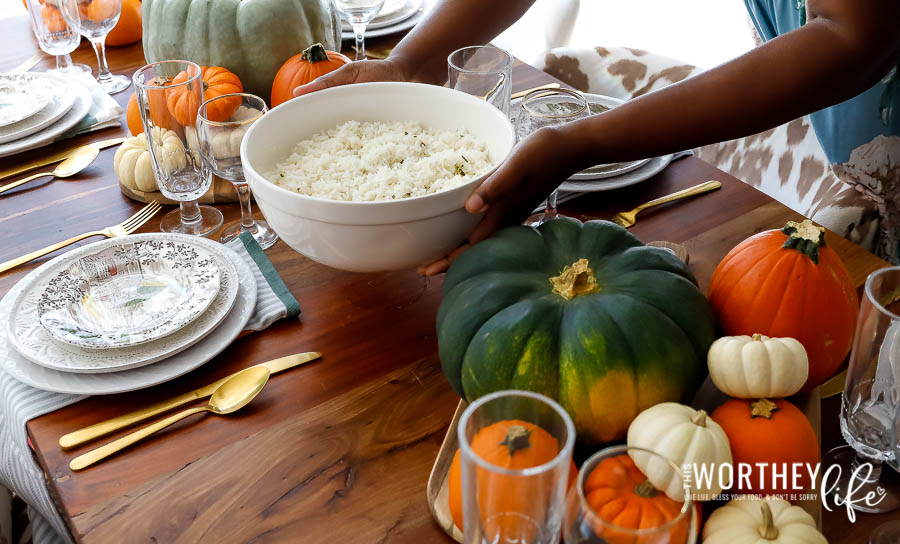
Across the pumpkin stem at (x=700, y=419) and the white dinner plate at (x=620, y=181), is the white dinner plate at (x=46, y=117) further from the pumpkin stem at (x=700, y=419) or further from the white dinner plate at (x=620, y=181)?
the pumpkin stem at (x=700, y=419)

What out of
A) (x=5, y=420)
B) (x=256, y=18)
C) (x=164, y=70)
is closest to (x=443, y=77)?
(x=256, y=18)

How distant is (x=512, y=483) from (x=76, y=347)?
2.14 feet

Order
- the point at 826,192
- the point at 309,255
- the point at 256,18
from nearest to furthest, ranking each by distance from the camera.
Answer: the point at 309,255 → the point at 256,18 → the point at 826,192

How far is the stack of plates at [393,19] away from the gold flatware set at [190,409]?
1070mm

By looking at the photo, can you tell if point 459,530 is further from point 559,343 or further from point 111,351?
point 111,351

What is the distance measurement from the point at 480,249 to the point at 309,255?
0.82 feet

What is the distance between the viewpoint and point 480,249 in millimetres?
971

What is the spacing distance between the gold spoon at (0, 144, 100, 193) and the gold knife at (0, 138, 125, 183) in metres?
0.02

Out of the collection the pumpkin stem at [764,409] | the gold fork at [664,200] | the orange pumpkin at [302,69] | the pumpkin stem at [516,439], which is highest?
the pumpkin stem at [516,439]

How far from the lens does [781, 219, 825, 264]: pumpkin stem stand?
90 cm

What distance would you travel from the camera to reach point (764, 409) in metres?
0.78

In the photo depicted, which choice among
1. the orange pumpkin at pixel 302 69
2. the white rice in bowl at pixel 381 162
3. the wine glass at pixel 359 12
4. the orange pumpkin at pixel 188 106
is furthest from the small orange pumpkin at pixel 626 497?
the wine glass at pixel 359 12

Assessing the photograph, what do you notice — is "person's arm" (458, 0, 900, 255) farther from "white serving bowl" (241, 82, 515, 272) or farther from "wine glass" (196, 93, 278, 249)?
"wine glass" (196, 93, 278, 249)

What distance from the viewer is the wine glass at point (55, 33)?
5.60 ft
